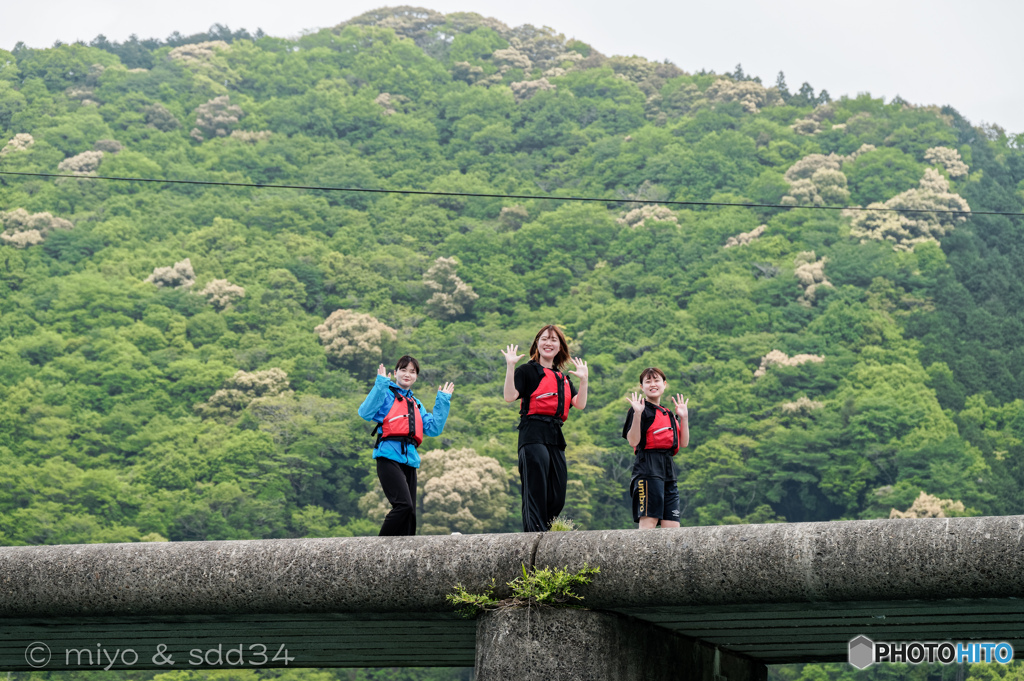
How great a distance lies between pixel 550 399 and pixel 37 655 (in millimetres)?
3042

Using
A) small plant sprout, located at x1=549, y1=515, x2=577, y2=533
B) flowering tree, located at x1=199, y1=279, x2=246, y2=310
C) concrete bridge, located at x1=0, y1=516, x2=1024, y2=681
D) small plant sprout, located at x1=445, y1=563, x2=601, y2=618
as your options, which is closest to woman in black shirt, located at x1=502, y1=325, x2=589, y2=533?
small plant sprout, located at x1=549, y1=515, x2=577, y2=533

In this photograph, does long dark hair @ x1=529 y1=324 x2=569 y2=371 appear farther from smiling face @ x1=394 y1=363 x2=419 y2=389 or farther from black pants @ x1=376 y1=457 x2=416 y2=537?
black pants @ x1=376 y1=457 x2=416 y2=537

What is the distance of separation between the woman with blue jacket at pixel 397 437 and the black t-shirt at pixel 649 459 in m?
1.22

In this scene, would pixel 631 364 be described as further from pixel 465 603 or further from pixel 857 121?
pixel 465 603

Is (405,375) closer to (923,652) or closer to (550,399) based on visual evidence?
(550,399)

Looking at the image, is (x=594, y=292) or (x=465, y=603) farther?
(x=594, y=292)

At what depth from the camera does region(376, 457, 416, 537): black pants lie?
607cm

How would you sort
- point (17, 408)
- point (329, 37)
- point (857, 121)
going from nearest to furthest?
point (17, 408), point (857, 121), point (329, 37)

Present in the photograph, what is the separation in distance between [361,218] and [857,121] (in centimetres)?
3774

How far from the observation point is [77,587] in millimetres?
4648

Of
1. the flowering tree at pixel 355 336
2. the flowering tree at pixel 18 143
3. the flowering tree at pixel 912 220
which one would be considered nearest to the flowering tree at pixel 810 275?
the flowering tree at pixel 912 220

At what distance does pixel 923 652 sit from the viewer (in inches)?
200

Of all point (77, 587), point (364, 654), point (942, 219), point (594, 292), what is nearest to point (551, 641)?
point (364, 654)

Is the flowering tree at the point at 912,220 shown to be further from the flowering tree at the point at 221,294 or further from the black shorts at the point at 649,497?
the black shorts at the point at 649,497
